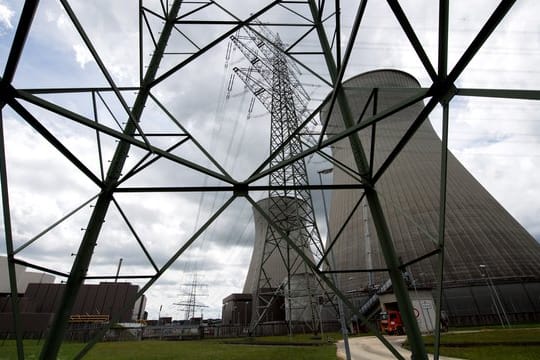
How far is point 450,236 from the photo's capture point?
Result: 2419cm

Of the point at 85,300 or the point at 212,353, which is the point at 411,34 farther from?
the point at 85,300

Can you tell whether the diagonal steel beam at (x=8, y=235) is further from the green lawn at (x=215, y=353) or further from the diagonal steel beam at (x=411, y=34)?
the green lawn at (x=215, y=353)

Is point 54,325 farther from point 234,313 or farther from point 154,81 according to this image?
point 234,313

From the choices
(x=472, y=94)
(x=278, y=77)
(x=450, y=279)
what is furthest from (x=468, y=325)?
(x=472, y=94)

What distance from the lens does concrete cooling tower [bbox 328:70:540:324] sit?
23.0m

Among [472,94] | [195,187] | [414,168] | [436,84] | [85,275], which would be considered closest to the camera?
[472,94]

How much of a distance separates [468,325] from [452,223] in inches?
344

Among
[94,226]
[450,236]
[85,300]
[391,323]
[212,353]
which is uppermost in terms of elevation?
[450,236]

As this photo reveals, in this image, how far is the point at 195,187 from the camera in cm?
376

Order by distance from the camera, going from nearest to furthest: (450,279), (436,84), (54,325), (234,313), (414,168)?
(436,84)
(54,325)
(450,279)
(414,168)
(234,313)

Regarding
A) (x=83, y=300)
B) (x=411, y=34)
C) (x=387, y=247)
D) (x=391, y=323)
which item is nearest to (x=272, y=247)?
(x=391, y=323)

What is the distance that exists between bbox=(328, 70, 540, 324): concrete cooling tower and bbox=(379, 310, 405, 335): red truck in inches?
146

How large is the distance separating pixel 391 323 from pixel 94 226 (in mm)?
22212

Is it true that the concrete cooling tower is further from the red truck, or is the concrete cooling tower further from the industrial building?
the industrial building
